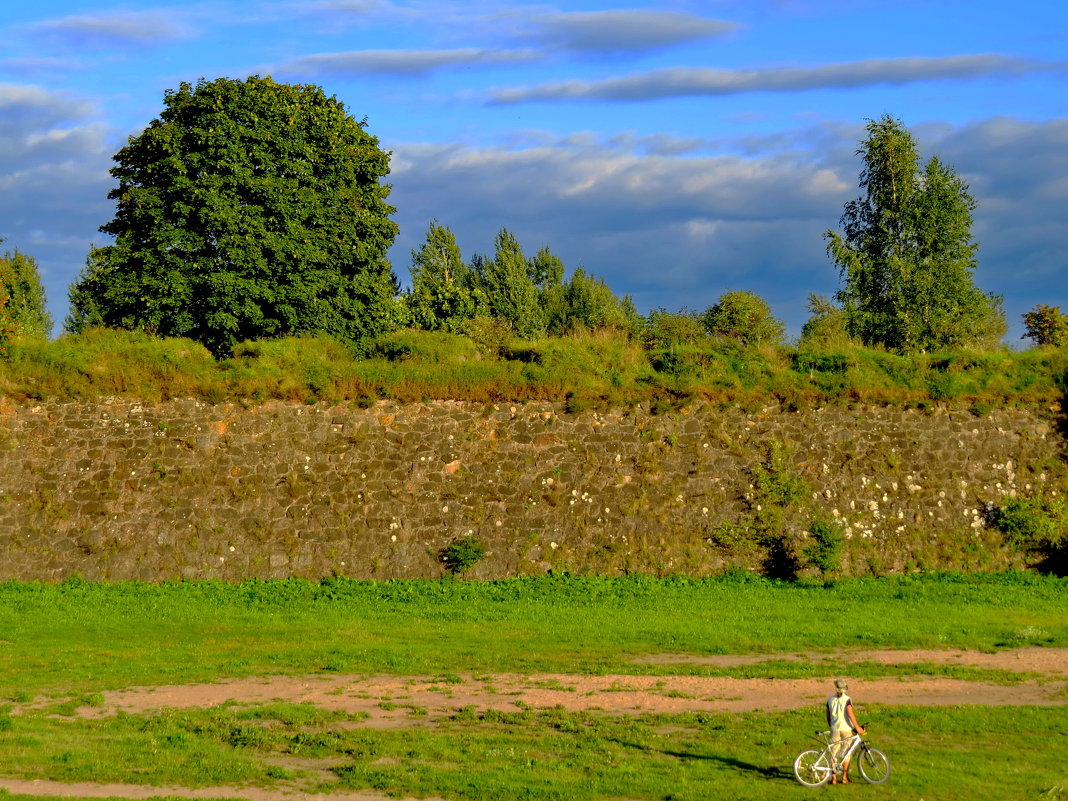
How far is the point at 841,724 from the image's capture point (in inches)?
438

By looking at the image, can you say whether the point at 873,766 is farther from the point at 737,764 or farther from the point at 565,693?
the point at 565,693

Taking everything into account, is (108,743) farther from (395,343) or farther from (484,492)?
(395,343)

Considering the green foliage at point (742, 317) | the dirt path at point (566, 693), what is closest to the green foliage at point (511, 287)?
the green foliage at point (742, 317)

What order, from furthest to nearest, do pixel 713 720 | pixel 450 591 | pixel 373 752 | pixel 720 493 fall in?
pixel 720 493 < pixel 450 591 < pixel 713 720 < pixel 373 752

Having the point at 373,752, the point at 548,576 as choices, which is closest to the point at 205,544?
the point at 548,576

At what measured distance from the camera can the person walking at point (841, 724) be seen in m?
11.1

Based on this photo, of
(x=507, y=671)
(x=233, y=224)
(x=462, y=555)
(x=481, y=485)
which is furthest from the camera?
(x=233, y=224)

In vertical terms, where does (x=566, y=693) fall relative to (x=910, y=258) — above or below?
below

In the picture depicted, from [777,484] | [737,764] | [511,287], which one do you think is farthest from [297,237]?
[511,287]

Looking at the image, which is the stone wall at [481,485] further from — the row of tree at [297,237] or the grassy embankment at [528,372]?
the row of tree at [297,237]

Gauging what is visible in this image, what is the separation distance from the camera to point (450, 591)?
75.3ft

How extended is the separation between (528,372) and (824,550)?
7.42 metres

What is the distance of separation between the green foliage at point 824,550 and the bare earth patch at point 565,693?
7.09 metres

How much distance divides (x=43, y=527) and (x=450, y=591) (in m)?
8.45
